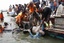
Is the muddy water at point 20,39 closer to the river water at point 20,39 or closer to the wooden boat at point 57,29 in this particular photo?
the river water at point 20,39

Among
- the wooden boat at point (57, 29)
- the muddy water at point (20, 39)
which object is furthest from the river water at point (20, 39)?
the wooden boat at point (57, 29)

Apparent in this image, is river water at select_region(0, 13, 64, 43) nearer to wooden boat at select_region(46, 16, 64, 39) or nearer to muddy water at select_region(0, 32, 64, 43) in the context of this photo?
muddy water at select_region(0, 32, 64, 43)

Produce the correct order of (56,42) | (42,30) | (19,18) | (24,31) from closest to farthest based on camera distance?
(56,42) < (42,30) < (24,31) < (19,18)

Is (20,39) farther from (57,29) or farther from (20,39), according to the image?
(57,29)

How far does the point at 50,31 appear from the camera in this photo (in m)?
17.4

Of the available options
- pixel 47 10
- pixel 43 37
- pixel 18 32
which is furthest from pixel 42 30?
pixel 18 32

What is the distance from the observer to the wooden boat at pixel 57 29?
16672 millimetres

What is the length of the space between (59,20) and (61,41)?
156 cm

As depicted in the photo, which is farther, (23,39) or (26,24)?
(26,24)

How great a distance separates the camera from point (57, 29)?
55.9 ft

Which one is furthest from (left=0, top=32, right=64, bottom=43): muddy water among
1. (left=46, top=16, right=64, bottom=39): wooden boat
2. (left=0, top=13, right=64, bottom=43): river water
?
(left=46, top=16, right=64, bottom=39): wooden boat

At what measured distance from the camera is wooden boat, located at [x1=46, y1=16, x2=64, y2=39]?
1667 centimetres

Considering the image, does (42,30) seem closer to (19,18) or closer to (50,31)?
(50,31)

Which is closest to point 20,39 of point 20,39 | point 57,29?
point 20,39
